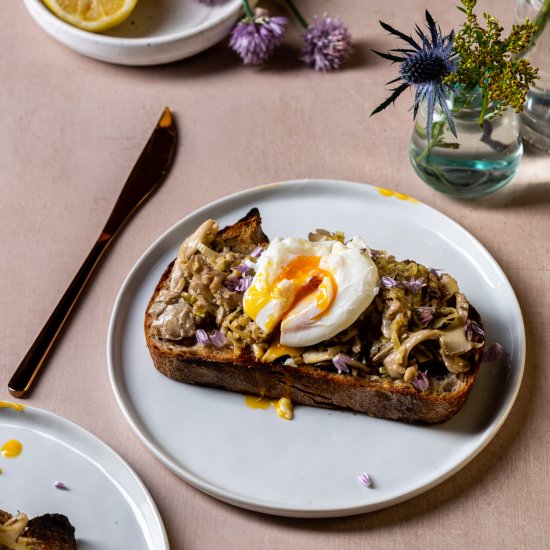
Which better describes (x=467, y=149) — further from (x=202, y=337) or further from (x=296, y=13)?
(x=296, y=13)

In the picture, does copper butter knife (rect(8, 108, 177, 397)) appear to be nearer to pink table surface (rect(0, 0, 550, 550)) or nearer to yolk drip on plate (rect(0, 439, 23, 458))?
pink table surface (rect(0, 0, 550, 550))

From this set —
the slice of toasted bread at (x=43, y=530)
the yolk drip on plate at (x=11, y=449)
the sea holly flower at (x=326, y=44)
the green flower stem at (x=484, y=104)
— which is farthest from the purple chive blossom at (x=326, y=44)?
the slice of toasted bread at (x=43, y=530)

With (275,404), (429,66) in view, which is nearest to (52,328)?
(275,404)

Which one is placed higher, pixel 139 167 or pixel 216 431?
pixel 139 167

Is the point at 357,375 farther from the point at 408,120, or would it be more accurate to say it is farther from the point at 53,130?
the point at 53,130

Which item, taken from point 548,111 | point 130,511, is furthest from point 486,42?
point 130,511

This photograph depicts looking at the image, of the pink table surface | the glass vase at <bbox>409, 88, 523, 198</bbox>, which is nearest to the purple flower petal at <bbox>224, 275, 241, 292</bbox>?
the pink table surface

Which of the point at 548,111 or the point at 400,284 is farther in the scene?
the point at 548,111
